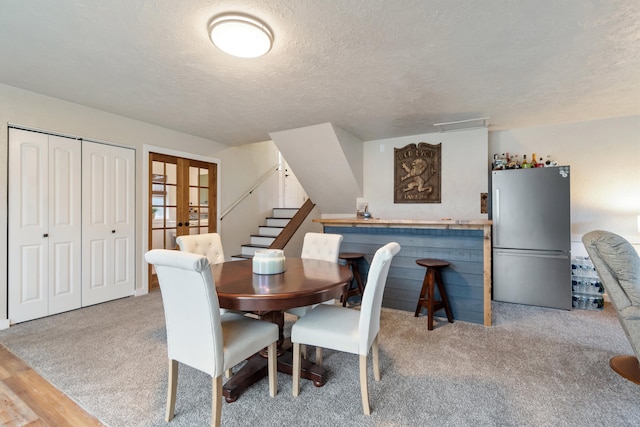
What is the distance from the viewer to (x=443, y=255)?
3.32 m

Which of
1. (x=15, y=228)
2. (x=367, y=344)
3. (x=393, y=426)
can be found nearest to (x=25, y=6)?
(x=15, y=228)

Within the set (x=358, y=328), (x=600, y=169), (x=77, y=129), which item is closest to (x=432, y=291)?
(x=358, y=328)

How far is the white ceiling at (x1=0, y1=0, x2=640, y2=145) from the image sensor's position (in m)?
1.85

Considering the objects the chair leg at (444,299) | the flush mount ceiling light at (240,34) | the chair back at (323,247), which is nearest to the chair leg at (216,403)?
the chair back at (323,247)

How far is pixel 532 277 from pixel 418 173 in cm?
206

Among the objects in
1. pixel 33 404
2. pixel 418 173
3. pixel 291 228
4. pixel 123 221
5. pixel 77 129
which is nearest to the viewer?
pixel 33 404

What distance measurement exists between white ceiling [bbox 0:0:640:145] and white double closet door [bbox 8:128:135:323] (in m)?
0.63

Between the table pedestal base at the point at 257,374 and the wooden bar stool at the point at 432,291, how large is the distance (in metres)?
1.41

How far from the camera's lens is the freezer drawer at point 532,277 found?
3.65 m

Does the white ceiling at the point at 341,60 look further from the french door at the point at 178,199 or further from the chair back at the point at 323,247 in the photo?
the chair back at the point at 323,247

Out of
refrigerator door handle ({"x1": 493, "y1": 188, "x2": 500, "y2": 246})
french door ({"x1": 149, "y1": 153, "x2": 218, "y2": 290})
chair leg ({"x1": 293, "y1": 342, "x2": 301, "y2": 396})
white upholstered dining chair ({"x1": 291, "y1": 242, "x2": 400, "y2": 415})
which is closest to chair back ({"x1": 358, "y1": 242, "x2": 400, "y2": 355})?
white upholstered dining chair ({"x1": 291, "y1": 242, "x2": 400, "y2": 415})

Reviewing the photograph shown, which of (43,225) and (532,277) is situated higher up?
(43,225)

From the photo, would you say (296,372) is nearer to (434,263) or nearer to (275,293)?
(275,293)

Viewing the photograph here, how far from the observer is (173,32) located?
80.6 inches
